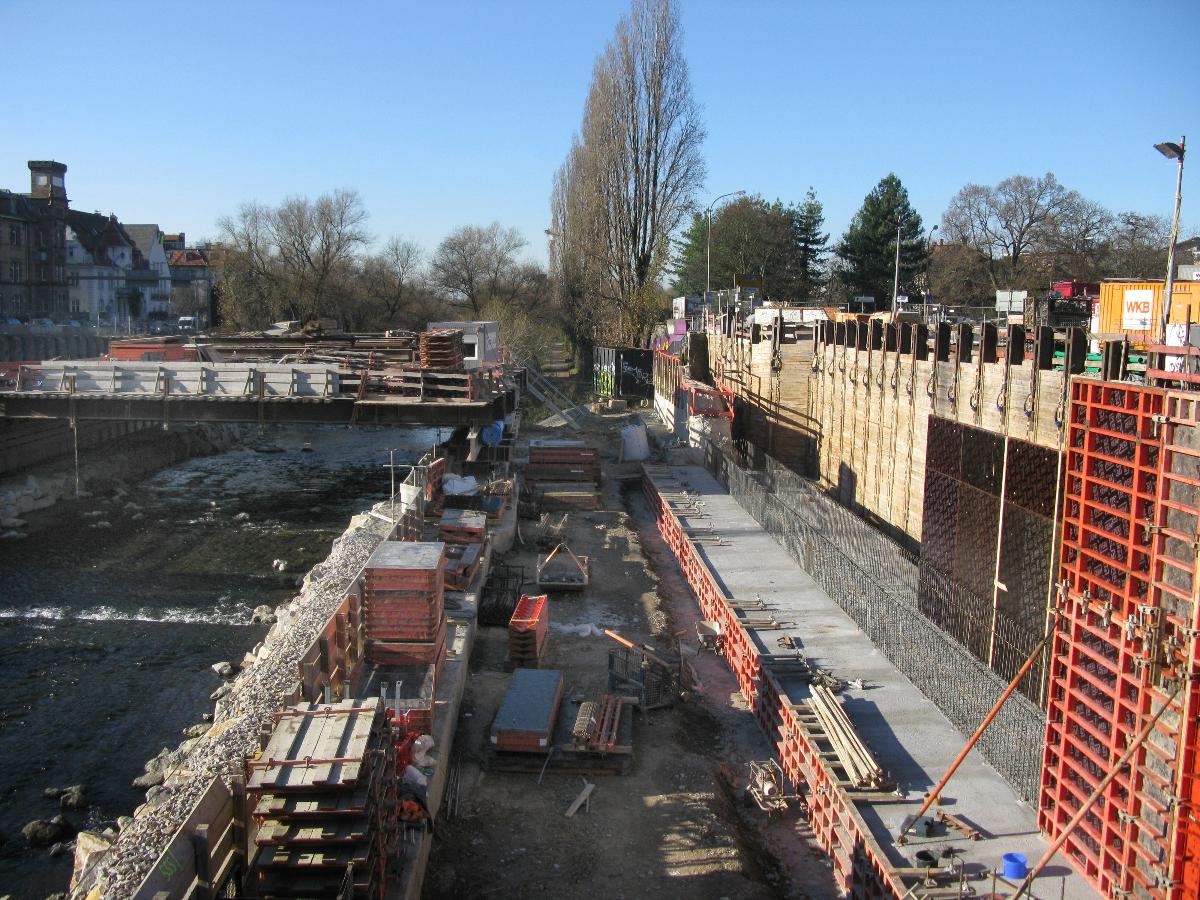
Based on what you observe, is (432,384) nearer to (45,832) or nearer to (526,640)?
(526,640)

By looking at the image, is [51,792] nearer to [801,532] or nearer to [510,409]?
[801,532]

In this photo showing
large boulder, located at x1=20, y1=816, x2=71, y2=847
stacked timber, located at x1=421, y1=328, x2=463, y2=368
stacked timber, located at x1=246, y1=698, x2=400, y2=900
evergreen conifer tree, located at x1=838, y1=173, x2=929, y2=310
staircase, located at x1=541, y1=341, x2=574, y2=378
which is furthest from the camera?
staircase, located at x1=541, y1=341, x2=574, y2=378

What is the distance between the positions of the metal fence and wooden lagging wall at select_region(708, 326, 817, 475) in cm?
376

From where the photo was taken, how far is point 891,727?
11.9 metres

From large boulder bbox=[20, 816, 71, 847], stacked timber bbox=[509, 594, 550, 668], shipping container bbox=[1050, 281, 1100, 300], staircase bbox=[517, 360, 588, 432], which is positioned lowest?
large boulder bbox=[20, 816, 71, 847]

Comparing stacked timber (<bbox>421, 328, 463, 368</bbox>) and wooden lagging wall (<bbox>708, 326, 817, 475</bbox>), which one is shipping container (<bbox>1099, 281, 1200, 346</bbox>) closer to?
wooden lagging wall (<bbox>708, 326, 817, 475</bbox>)

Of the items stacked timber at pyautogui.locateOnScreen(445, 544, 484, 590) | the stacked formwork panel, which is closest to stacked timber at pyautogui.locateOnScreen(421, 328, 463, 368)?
stacked timber at pyautogui.locateOnScreen(445, 544, 484, 590)

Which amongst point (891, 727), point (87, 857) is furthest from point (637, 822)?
point (87, 857)

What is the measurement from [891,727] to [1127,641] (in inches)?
161

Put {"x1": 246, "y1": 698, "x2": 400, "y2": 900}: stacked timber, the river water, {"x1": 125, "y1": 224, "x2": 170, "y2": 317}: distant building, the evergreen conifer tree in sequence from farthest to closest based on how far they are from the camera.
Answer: {"x1": 125, "y1": 224, "x2": 170, "y2": 317}: distant building, the evergreen conifer tree, the river water, {"x1": 246, "y1": 698, "x2": 400, "y2": 900}: stacked timber

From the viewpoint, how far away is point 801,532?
19.8 metres

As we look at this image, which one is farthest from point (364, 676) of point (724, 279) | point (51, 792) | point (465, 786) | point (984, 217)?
point (724, 279)

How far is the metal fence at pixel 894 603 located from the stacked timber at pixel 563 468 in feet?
21.2

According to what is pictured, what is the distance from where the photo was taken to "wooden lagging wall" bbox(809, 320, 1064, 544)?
1512 cm
